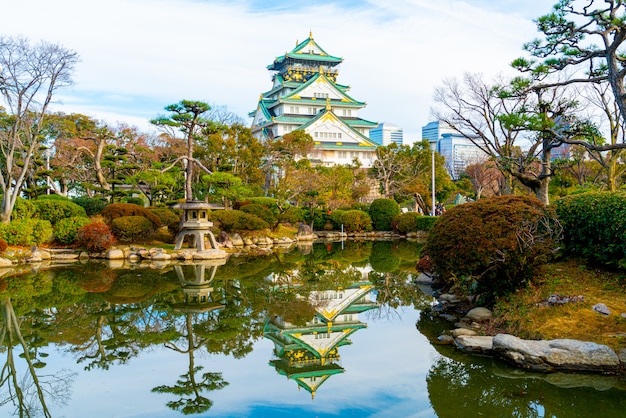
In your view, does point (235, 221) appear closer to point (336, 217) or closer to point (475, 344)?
point (336, 217)

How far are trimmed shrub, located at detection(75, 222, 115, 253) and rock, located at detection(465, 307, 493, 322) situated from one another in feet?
40.2

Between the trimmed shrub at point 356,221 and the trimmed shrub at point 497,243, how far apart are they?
19.5 m

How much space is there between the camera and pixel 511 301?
8.04 meters

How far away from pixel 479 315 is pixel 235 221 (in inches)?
539

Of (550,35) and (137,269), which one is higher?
(550,35)

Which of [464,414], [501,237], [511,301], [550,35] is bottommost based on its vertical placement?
[464,414]

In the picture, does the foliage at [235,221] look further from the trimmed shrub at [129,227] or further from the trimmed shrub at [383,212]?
the trimmed shrub at [383,212]

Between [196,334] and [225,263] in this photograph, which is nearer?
[196,334]

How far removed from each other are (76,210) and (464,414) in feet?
52.8

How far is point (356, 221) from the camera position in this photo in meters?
28.5

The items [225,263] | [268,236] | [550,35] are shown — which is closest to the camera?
[550,35]

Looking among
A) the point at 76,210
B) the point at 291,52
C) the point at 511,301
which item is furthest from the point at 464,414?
the point at 291,52

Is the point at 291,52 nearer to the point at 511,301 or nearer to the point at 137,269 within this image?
the point at 137,269

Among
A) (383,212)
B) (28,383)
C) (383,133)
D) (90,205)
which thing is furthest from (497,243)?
(383,133)
